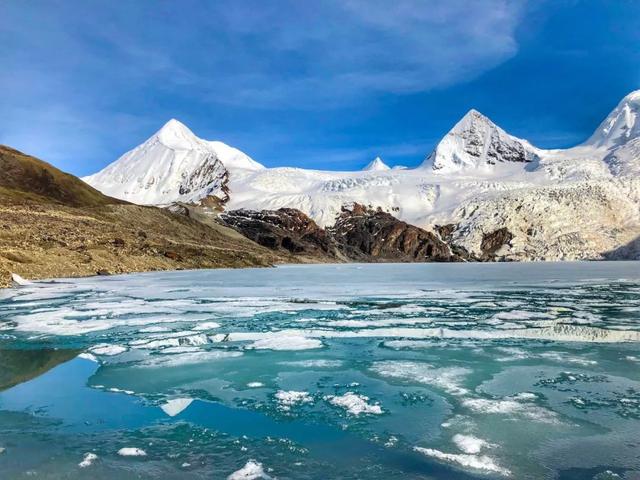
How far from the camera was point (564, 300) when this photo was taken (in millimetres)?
30156

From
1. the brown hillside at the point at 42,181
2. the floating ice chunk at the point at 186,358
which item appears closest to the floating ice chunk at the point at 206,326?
the floating ice chunk at the point at 186,358

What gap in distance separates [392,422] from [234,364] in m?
5.92

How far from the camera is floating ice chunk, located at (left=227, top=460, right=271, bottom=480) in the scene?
6.73m

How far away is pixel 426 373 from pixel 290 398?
153 inches

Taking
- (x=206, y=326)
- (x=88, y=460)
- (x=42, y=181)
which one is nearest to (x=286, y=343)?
(x=206, y=326)

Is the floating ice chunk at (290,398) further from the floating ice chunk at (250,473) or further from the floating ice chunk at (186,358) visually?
the floating ice chunk at (186,358)

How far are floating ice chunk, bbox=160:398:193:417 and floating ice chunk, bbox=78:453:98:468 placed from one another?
213 cm

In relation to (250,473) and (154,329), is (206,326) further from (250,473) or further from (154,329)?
(250,473)

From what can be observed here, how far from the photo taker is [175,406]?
9961 millimetres

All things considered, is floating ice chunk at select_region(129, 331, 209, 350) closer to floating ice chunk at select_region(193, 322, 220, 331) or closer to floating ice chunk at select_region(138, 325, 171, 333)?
floating ice chunk at select_region(138, 325, 171, 333)

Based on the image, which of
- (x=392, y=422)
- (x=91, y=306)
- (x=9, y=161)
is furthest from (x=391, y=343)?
(x=9, y=161)

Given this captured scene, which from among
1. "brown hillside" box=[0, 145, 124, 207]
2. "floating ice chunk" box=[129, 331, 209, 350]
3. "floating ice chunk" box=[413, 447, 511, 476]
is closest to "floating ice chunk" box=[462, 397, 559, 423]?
"floating ice chunk" box=[413, 447, 511, 476]

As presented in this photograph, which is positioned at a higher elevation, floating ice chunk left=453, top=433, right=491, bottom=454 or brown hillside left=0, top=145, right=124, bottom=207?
brown hillside left=0, top=145, right=124, bottom=207

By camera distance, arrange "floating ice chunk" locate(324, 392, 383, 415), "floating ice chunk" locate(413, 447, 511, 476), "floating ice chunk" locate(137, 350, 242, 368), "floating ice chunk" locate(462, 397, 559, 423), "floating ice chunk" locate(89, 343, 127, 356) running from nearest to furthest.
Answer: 1. "floating ice chunk" locate(413, 447, 511, 476)
2. "floating ice chunk" locate(462, 397, 559, 423)
3. "floating ice chunk" locate(324, 392, 383, 415)
4. "floating ice chunk" locate(137, 350, 242, 368)
5. "floating ice chunk" locate(89, 343, 127, 356)
